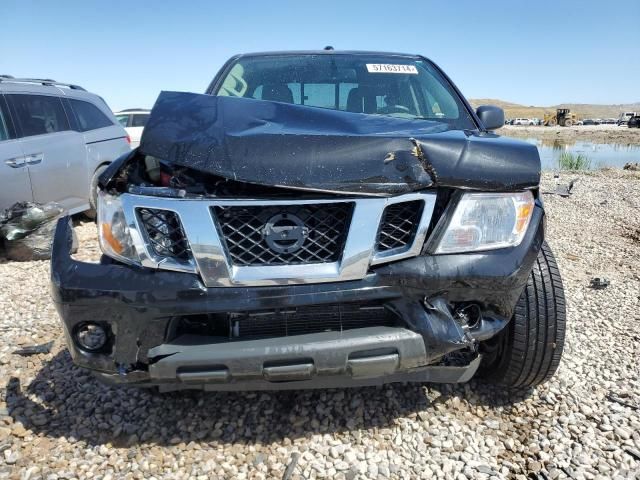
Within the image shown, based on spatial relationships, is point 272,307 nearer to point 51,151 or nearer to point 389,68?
point 389,68

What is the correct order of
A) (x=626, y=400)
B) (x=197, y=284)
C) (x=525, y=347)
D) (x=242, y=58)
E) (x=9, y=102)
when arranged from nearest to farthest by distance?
(x=197, y=284) < (x=525, y=347) < (x=626, y=400) < (x=242, y=58) < (x=9, y=102)

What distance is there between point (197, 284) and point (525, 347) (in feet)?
4.85

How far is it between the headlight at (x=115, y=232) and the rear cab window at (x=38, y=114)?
167 inches

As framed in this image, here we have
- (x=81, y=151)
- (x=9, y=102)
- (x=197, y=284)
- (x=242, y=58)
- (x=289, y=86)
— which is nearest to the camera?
(x=197, y=284)

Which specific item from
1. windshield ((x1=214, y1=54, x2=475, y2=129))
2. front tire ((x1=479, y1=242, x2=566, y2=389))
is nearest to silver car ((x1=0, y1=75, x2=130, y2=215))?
windshield ((x1=214, y1=54, x2=475, y2=129))

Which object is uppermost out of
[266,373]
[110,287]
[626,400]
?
[110,287]

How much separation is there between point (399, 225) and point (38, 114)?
5.31m

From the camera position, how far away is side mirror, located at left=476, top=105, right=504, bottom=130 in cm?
280

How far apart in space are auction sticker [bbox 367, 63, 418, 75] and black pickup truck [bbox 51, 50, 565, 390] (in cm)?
147

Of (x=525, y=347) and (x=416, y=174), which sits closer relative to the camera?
(x=416, y=174)

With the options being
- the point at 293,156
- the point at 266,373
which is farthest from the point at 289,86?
the point at 266,373

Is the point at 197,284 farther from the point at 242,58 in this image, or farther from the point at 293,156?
the point at 242,58

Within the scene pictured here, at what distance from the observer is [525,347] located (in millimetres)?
2109

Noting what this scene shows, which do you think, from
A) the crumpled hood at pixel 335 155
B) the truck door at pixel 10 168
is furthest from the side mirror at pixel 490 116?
the truck door at pixel 10 168
